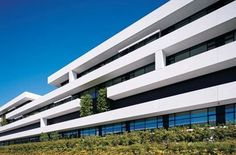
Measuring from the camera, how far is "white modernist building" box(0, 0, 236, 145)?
24.5 m

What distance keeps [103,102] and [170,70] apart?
46.4 ft

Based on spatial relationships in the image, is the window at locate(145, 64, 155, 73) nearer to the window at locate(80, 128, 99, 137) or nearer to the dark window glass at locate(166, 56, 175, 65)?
the dark window glass at locate(166, 56, 175, 65)

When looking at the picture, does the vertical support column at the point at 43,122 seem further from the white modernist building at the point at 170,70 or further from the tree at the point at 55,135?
the white modernist building at the point at 170,70

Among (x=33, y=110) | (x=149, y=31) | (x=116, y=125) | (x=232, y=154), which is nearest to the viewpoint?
(x=232, y=154)

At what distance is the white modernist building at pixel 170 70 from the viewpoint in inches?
965

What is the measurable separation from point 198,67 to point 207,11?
5827mm

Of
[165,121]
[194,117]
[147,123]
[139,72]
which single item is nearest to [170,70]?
[194,117]

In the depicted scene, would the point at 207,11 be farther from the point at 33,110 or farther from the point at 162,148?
the point at 33,110

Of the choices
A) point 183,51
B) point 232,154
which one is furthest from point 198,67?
point 232,154

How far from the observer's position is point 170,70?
1118 inches

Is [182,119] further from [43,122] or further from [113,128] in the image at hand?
Result: [43,122]

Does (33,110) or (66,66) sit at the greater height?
(66,66)

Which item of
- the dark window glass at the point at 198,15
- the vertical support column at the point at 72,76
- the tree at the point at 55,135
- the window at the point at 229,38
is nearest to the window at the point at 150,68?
the dark window glass at the point at 198,15

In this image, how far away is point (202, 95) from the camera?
24719mm
